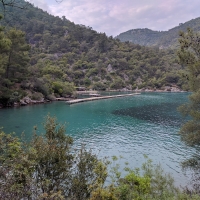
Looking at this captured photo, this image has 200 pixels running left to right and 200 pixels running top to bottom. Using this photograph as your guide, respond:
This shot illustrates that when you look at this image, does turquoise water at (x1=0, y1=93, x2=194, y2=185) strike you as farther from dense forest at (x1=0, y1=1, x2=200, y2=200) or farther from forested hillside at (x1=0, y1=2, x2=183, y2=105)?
forested hillside at (x1=0, y1=2, x2=183, y2=105)

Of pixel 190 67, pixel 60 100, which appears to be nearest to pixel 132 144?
pixel 190 67

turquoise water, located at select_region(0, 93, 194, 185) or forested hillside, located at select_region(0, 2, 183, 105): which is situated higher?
forested hillside, located at select_region(0, 2, 183, 105)

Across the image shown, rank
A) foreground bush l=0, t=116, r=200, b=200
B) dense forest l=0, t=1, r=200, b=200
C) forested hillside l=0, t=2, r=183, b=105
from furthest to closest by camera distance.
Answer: forested hillside l=0, t=2, r=183, b=105 < dense forest l=0, t=1, r=200, b=200 < foreground bush l=0, t=116, r=200, b=200

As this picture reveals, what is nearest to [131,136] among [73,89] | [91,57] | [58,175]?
[58,175]

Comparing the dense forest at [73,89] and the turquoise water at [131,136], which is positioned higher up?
the dense forest at [73,89]

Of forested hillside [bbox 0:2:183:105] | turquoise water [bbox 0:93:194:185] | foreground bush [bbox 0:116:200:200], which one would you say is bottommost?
turquoise water [bbox 0:93:194:185]

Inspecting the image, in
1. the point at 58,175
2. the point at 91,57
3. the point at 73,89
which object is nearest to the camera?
the point at 58,175

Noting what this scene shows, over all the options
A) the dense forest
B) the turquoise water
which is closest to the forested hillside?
the dense forest

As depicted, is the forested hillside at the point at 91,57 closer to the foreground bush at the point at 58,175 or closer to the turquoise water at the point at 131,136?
the turquoise water at the point at 131,136

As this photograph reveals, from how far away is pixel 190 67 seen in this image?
679 inches

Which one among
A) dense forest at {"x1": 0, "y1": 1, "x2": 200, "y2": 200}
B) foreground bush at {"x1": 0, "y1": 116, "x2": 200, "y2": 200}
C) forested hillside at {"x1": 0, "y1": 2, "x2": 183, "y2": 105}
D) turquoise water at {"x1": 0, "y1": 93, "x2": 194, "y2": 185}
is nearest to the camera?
foreground bush at {"x1": 0, "y1": 116, "x2": 200, "y2": 200}

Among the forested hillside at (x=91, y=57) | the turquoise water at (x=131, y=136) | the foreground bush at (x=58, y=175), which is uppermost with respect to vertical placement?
the forested hillside at (x=91, y=57)

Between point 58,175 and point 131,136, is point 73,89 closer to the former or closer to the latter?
point 131,136

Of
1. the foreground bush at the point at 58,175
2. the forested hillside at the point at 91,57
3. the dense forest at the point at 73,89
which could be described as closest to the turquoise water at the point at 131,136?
the dense forest at the point at 73,89
